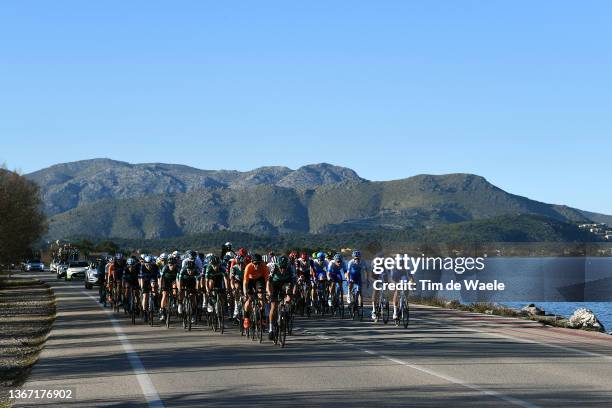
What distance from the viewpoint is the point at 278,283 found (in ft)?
68.7

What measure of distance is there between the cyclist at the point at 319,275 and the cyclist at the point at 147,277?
16.1 feet

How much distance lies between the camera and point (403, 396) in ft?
41.6

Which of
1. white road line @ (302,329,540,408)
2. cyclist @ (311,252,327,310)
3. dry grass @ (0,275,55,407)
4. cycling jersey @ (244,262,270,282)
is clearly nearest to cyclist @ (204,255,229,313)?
cycling jersey @ (244,262,270,282)

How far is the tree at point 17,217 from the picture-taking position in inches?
2092

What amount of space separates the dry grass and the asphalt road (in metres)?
0.39

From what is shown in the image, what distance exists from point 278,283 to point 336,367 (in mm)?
5051

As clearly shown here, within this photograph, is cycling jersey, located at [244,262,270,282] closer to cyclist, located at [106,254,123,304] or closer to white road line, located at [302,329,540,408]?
white road line, located at [302,329,540,408]

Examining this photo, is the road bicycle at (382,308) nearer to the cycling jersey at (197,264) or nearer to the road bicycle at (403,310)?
the road bicycle at (403,310)

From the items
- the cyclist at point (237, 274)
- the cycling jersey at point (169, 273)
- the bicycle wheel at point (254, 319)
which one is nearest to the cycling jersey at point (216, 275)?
the cyclist at point (237, 274)

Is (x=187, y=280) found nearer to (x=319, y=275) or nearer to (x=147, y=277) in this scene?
(x=147, y=277)

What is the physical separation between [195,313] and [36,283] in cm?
4814

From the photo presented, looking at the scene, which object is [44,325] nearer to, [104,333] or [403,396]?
[104,333]

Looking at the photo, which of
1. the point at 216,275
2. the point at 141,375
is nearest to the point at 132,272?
the point at 216,275

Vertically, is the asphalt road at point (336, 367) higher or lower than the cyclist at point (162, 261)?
lower
